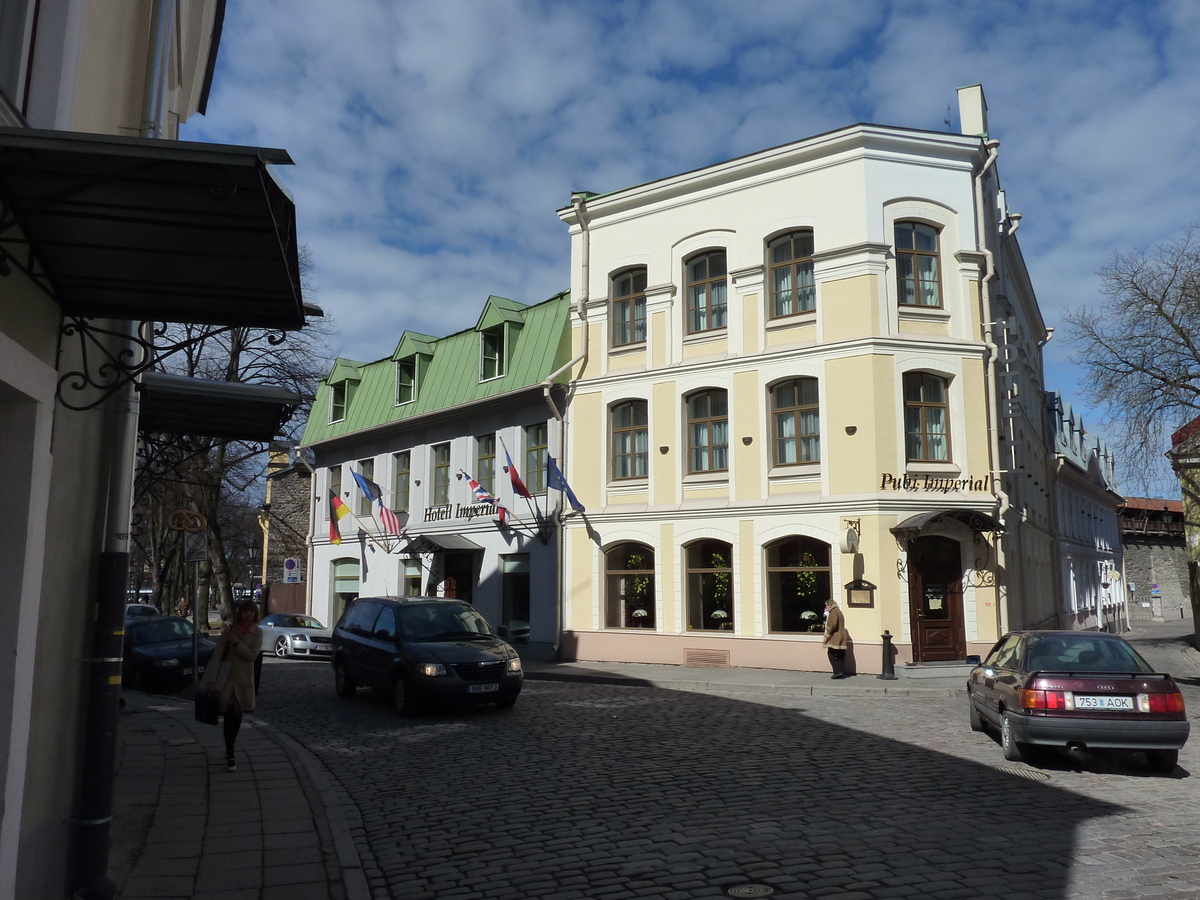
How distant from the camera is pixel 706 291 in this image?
23734 millimetres

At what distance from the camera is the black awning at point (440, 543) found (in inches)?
1088

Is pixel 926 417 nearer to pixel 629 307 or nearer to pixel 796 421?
pixel 796 421

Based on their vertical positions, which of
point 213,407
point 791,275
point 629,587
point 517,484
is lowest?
point 629,587

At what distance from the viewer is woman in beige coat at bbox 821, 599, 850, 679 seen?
19.3 metres

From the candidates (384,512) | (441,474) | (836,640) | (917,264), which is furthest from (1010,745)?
(384,512)

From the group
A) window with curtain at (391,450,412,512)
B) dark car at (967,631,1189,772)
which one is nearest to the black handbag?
dark car at (967,631,1189,772)

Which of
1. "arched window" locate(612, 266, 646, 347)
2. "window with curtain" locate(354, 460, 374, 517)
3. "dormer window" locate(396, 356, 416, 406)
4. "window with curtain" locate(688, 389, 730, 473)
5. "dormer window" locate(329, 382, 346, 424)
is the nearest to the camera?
"window with curtain" locate(688, 389, 730, 473)

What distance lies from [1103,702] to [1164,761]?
51.6 inches

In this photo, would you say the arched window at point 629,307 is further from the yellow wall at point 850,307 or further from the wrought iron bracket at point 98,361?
the wrought iron bracket at point 98,361

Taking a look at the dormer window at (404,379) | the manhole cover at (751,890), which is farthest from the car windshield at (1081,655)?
the dormer window at (404,379)

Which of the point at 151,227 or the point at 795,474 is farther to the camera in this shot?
the point at 795,474

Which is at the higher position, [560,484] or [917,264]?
[917,264]

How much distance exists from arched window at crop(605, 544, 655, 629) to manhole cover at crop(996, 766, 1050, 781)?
13955mm

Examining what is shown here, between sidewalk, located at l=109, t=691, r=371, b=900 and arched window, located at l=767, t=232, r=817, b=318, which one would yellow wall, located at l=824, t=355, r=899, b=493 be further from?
sidewalk, located at l=109, t=691, r=371, b=900
